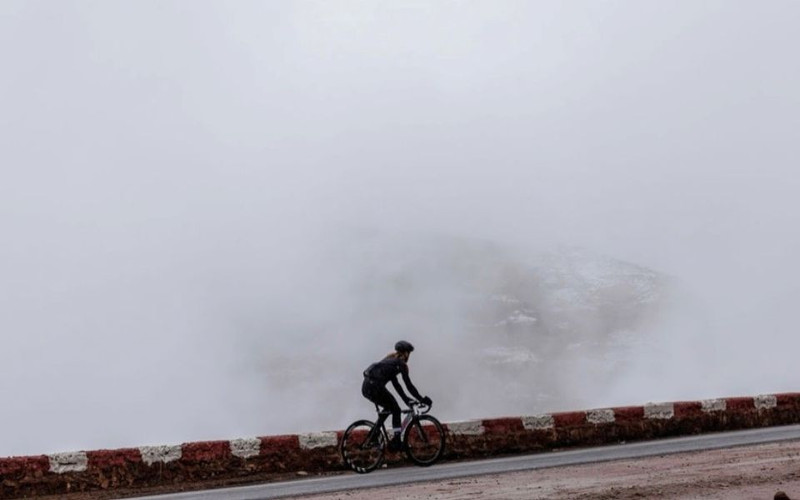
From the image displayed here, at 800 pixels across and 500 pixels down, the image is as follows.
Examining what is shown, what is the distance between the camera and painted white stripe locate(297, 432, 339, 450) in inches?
540

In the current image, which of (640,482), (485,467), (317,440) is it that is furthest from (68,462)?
(640,482)

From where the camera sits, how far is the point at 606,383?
166375mm

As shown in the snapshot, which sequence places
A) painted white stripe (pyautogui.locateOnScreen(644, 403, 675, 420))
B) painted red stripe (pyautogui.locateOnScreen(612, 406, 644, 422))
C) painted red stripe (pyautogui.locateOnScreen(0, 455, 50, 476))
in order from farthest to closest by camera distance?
1. painted white stripe (pyautogui.locateOnScreen(644, 403, 675, 420))
2. painted red stripe (pyautogui.locateOnScreen(612, 406, 644, 422))
3. painted red stripe (pyautogui.locateOnScreen(0, 455, 50, 476))

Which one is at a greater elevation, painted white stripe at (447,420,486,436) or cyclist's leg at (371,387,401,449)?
cyclist's leg at (371,387,401,449)

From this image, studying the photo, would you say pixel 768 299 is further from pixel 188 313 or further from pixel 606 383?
pixel 188 313

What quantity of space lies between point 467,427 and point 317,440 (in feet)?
8.25

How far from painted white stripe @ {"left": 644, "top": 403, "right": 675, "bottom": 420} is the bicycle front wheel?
14.8 feet

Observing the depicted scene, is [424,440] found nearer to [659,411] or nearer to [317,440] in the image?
[317,440]

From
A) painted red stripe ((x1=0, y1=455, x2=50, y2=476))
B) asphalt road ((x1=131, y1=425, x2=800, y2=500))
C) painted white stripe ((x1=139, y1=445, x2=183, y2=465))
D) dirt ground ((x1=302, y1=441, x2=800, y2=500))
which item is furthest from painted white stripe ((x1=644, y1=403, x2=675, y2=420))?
painted red stripe ((x1=0, y1=455, x2=50, y2=476))

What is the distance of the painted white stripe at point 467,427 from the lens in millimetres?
14633

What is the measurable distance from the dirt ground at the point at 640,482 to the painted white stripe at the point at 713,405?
4.97m

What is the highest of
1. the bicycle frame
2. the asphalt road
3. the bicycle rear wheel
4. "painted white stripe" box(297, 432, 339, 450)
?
the bicycle frame

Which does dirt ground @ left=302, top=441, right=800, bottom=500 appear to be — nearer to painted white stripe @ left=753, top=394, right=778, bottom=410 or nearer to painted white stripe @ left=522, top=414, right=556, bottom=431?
painted white stripe @ left=522, top=414, right=556, bottom=431

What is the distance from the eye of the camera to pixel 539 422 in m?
15.5
